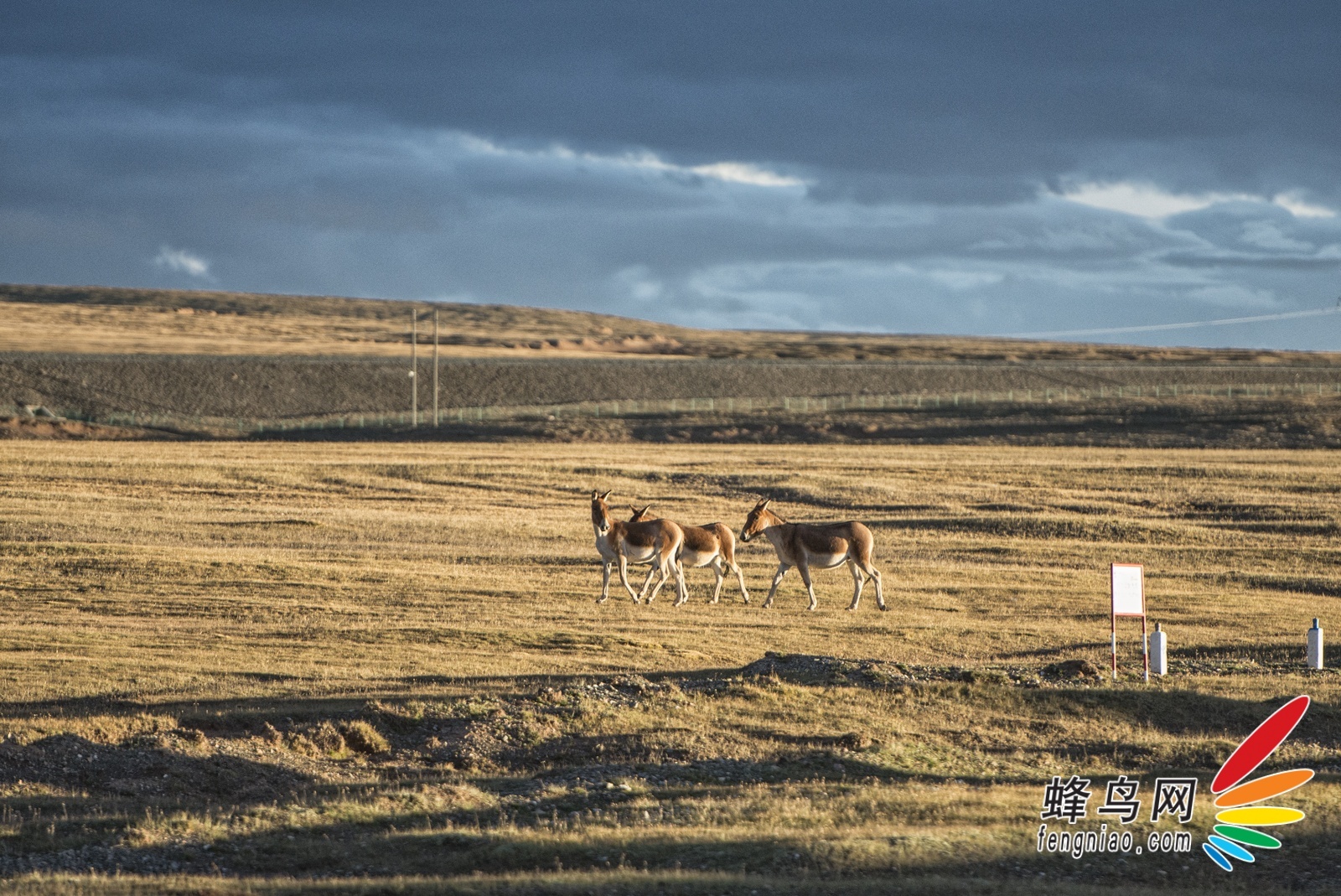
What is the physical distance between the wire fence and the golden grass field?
147ft

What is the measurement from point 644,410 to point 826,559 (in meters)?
72.4

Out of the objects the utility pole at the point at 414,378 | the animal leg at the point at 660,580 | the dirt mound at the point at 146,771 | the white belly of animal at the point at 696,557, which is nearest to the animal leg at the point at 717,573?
the white belly of animal at the point at 696,557

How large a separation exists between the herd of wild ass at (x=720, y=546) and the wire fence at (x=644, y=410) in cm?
5692

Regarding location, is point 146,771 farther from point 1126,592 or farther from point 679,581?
point 679,581

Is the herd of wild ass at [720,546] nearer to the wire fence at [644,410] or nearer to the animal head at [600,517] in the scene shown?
the animal head at [600,517]

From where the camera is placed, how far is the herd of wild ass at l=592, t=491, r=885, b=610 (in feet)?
95.5

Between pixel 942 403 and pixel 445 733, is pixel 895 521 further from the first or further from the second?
pixel 942 403

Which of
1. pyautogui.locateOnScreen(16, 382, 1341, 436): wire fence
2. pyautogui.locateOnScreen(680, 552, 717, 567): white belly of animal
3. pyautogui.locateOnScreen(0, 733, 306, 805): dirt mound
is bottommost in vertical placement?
pyautogui.locateOnScreen(0, 733, 306, 805): dirt mound

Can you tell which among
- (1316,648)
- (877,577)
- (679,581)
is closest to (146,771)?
(679,581)

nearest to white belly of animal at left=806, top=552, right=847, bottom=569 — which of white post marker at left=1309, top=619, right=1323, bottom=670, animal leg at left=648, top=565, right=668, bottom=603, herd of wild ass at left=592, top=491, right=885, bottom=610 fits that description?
herd of wild ass at left=592, top=491, right=885, bottom=610

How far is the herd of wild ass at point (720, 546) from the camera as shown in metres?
29.1

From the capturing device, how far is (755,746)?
18375mm

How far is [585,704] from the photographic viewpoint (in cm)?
1934

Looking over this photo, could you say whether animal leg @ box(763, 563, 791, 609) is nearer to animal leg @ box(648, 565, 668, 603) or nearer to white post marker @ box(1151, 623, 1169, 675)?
animal leg @ box(648, 565, 668, 603)
